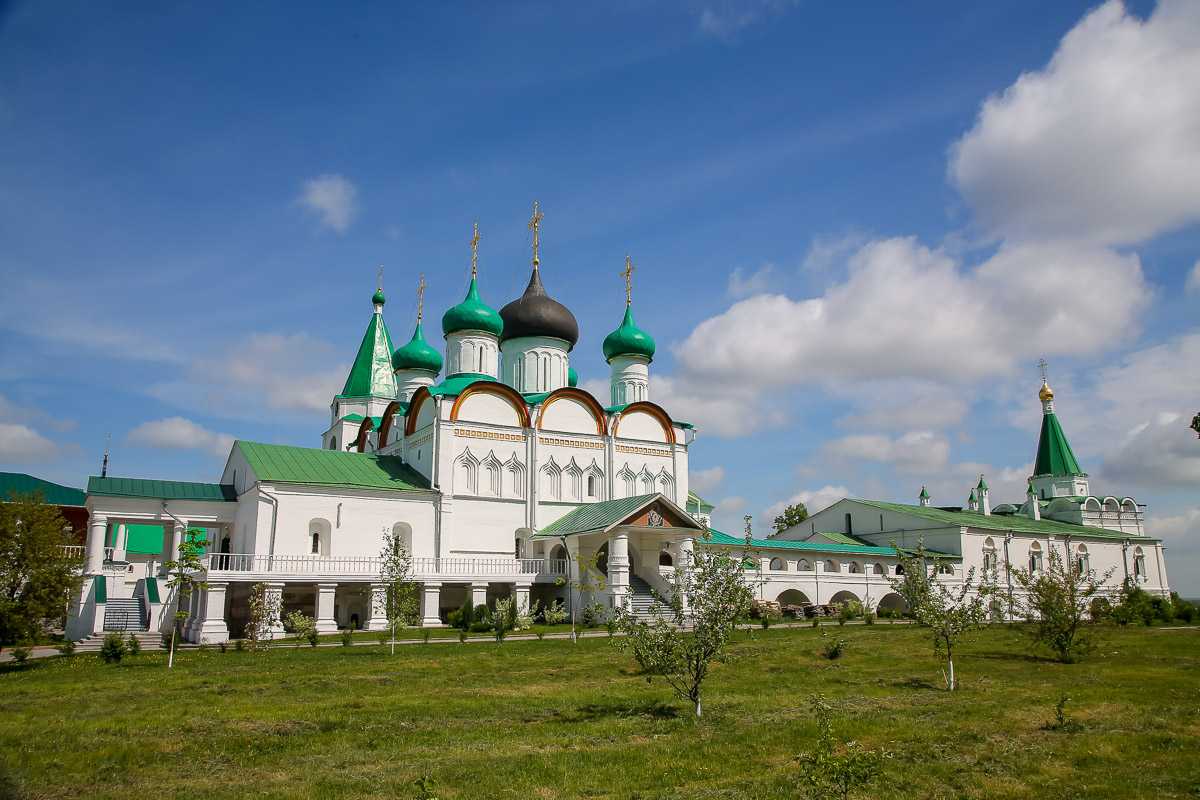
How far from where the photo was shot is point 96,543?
79.0 feet

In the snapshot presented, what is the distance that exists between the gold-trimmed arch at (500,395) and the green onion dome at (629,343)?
6961 mm

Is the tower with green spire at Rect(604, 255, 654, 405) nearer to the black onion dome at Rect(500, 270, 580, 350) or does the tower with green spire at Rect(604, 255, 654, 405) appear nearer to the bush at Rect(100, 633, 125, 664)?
the black onion dome at Rect(500, 270, 580, 350)

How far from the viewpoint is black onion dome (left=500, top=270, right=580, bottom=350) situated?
3450cm

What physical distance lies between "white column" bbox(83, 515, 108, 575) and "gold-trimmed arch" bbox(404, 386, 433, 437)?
1022 cm

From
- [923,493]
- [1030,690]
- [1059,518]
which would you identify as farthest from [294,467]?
[1059,518]

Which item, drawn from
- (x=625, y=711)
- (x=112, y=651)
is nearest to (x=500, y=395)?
(x=112, y=651)

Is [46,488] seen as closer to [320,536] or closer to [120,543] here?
[120,543]

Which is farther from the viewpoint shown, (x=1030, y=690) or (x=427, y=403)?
(x=427, y=403)

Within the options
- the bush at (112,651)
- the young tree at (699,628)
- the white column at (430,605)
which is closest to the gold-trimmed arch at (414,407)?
the white column at (430,605)

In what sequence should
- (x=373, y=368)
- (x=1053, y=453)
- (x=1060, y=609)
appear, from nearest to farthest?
1. (x=1060, y=609)
2. (x=373, y=368)
3. (x=1053, y=453)

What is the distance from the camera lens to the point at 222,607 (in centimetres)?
2175

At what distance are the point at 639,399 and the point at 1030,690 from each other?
2314 centimetres

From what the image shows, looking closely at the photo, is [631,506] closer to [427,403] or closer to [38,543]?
[427,403]

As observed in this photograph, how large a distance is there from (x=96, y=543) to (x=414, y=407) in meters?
10.9
